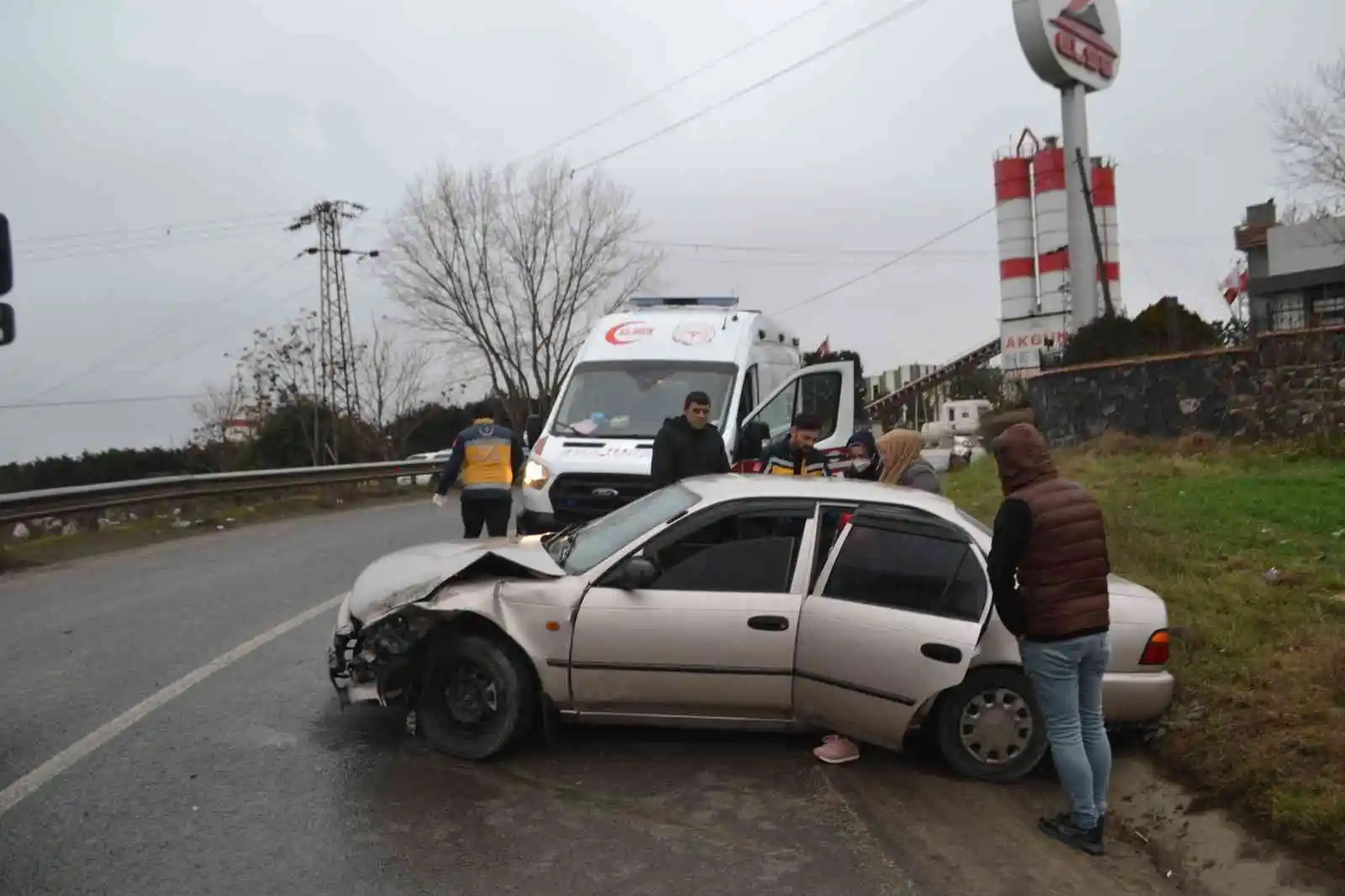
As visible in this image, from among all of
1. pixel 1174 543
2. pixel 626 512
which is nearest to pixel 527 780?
pixel 626 512

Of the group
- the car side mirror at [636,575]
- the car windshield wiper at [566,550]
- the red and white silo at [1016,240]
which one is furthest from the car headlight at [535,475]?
the red and white silo at [1016,240]

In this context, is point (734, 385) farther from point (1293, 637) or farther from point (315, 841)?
point (315, 841)

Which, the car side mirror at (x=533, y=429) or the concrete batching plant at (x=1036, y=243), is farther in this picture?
the concrete batching plant at (x=1036, y=243)

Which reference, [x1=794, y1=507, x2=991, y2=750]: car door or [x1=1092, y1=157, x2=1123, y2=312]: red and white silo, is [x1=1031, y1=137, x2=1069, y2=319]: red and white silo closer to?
[x1=1092, y1=157, x2=1123, y2=312]: red and white silo

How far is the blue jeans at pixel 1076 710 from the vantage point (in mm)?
4668

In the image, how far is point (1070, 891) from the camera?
174 inches

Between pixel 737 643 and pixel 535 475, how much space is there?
5623 mm

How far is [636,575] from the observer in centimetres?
552

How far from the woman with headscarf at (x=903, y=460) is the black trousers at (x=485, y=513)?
3752 millimetres

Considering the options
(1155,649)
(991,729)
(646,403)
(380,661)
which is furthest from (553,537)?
(646,403)

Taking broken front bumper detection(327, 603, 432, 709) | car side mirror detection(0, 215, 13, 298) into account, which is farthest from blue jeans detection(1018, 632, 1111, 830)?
car side mirror detection(0, 215, 13, 298)

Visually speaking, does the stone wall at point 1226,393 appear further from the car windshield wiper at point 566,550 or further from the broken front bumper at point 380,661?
the broken front bumper at point 380,661

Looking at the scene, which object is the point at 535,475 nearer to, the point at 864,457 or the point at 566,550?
the point at 864,457

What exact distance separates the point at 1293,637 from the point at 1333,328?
11.3m
